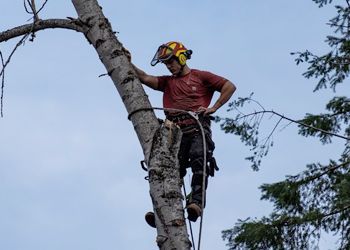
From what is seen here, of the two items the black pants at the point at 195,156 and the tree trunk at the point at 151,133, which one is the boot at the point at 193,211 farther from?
A: the tree trunk at the point at 151,133

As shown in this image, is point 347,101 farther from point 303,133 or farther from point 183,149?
point 183,149

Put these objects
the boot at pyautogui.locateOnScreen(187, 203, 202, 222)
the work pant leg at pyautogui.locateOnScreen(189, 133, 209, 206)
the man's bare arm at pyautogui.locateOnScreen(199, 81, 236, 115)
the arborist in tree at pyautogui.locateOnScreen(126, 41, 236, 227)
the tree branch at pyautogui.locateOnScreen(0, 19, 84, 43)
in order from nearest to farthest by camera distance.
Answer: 1. the tree branch at pyautogui.locateOnScreen(0, 19, 84, 43)
2. the boot at pyautogui.locateOnScreen(187, 203, 202, 222)
3. the work pant leg at pyautogui.locateOnScreen(189, 133, 209, 206)
4. the arborist in tree at pyautogui.locateOnScreen(126, 41, 236, 227)
5. the man's bare arm at pyautogui.locateOnScreen(199, 81, 236, 115)

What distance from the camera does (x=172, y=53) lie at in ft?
21.6

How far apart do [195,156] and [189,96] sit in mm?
450

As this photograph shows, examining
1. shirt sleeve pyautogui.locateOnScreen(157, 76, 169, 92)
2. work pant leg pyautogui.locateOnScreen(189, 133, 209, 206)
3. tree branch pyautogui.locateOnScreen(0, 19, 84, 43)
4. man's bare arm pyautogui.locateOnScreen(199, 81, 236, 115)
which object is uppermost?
shirt sleeve pyautogui.locateOnScreen(157, 76, 169, 92)

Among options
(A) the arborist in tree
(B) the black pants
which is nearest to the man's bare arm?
(A) the arborist in tree

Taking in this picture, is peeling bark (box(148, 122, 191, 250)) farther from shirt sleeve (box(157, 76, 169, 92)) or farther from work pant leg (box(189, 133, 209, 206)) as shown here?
shirt sleeve (box(157, 76, 169, 92))

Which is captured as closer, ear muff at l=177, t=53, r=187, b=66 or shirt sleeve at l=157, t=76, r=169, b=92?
ear muff at l=177, t=53, r=187, b=66

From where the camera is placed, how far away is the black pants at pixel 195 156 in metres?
6.31

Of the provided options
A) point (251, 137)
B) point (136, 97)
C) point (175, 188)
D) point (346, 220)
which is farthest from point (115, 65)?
point (251, 137)

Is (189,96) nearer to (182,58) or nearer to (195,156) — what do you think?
(182,58)

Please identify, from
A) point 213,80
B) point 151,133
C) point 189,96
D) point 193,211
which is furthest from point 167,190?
point 213,80

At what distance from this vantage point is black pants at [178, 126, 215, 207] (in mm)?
6309

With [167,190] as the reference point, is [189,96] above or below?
above
